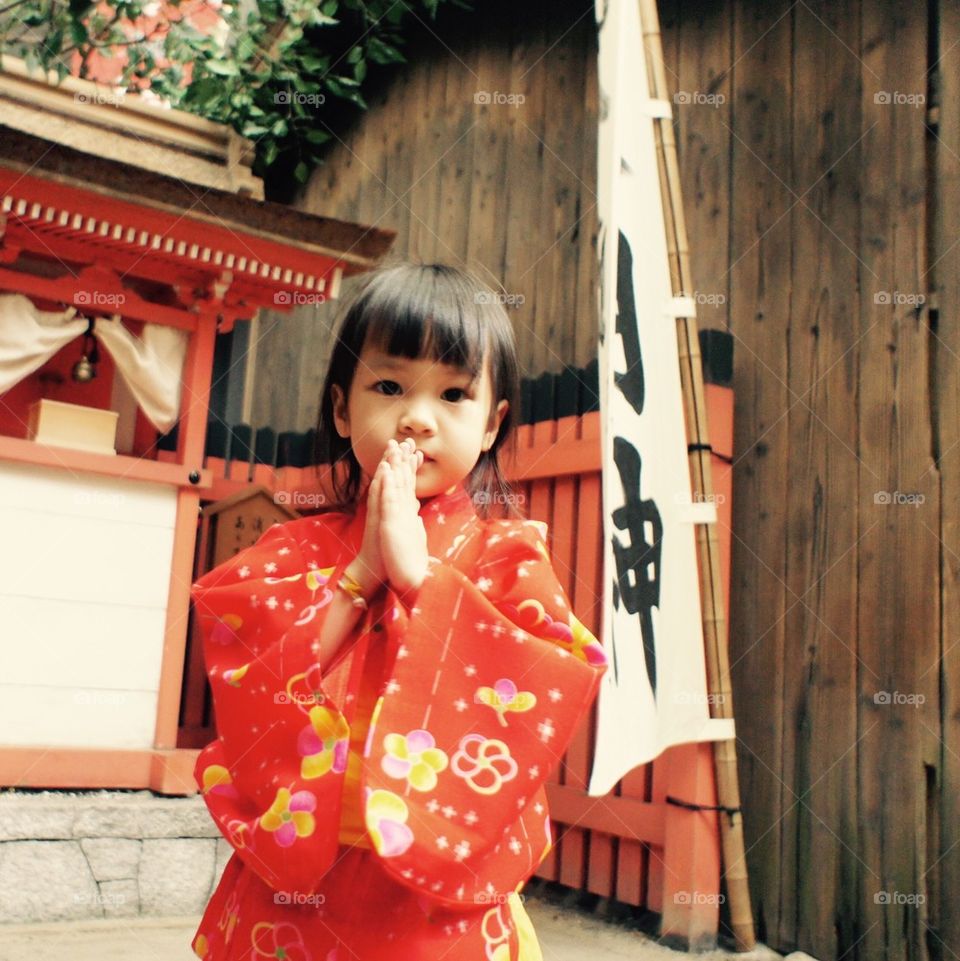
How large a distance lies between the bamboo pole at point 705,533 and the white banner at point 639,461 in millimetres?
67

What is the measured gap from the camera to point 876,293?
13.9ft

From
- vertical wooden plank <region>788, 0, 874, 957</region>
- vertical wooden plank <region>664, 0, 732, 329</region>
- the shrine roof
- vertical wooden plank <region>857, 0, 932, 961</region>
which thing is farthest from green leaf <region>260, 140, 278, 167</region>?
vertical wooden plank <region>857, 0, 932, 961</region>

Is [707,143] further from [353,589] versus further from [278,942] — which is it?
[278,942]

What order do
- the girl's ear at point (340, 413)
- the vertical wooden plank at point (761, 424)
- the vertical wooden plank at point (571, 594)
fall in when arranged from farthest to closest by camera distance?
the vertical wooden plank at point (571, 594) < the vertical wooden plank at point (761, 424) < the girl's ear at point (340, 413)

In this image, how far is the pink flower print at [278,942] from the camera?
1482 millimetres
